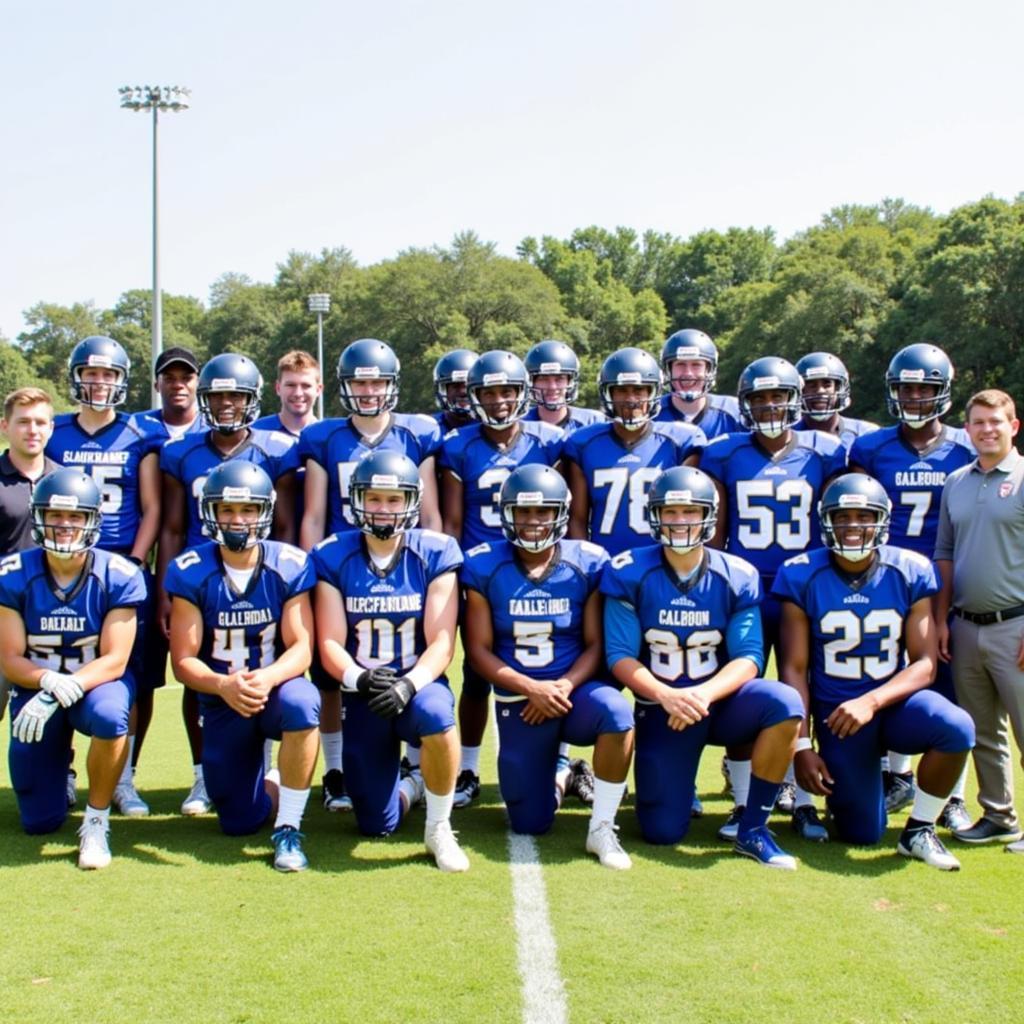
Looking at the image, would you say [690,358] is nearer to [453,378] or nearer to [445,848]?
[453,378]

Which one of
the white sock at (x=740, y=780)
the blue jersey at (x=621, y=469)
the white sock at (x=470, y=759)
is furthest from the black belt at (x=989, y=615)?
the white sock at (x=470, y=759)

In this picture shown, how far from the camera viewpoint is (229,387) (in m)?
6.15

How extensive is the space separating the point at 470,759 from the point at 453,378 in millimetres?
2342

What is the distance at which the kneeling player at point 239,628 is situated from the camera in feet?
17.8

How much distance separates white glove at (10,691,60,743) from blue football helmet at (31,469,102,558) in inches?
27.1

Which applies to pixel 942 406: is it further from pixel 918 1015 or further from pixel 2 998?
pixel 2 998

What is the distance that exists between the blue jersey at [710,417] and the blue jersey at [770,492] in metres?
0.63

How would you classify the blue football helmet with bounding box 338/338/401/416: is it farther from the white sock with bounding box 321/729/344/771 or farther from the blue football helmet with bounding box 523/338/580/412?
the white sock with bounding box 321/729/344/771

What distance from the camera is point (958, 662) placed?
19.0 ft

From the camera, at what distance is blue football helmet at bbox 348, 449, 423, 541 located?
18.1 feet

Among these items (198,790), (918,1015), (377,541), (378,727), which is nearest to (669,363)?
(377,541)

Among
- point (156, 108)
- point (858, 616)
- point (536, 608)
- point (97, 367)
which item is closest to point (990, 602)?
point (858, 616)

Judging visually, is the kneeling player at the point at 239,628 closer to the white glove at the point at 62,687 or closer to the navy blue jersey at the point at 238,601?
the navy blue jersey at the point at 238,601

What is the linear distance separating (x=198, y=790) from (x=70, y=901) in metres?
1.50
